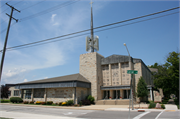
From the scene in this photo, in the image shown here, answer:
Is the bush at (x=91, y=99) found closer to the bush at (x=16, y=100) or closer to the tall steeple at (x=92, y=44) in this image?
the tall steeple at (x=92, y=44)

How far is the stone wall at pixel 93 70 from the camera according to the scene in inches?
1245

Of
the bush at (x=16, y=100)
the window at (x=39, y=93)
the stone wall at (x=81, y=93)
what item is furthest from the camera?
the bush at (x=16, y=100)

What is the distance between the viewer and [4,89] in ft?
160

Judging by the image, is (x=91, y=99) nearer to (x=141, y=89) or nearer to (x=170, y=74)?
(x=141, y=89)

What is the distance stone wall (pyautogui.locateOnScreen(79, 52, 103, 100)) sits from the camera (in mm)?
31625

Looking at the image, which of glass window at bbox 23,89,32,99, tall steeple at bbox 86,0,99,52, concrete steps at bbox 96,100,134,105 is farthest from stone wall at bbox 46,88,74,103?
tall steeple at bbox 86,0,99,52

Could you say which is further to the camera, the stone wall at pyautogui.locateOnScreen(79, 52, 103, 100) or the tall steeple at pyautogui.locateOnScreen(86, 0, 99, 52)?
the tall steeple at pyautogui.locateOnScreen(86, 0, 99, 52)

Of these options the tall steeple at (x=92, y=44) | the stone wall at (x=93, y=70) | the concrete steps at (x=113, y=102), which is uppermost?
the tall steeple at (x=92, y=44)

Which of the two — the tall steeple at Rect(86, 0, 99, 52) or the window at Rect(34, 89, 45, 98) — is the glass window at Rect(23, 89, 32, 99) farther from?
the tall steeple at Rect(86, 0, 99, 52)

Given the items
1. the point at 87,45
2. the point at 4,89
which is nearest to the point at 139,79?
the point at 87,45

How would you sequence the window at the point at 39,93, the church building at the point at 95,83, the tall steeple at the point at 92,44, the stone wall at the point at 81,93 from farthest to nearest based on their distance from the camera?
the tall steeple at the point at 92,44
the window at the point at 39,93
the church building at the point at 95,83
the stone wall at the point at 81,93

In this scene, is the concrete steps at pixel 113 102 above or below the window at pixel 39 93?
below

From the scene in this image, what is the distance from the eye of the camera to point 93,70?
32250mm

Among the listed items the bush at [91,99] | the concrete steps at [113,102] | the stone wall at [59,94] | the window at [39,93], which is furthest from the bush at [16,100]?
the concrete steps at [113,102]
